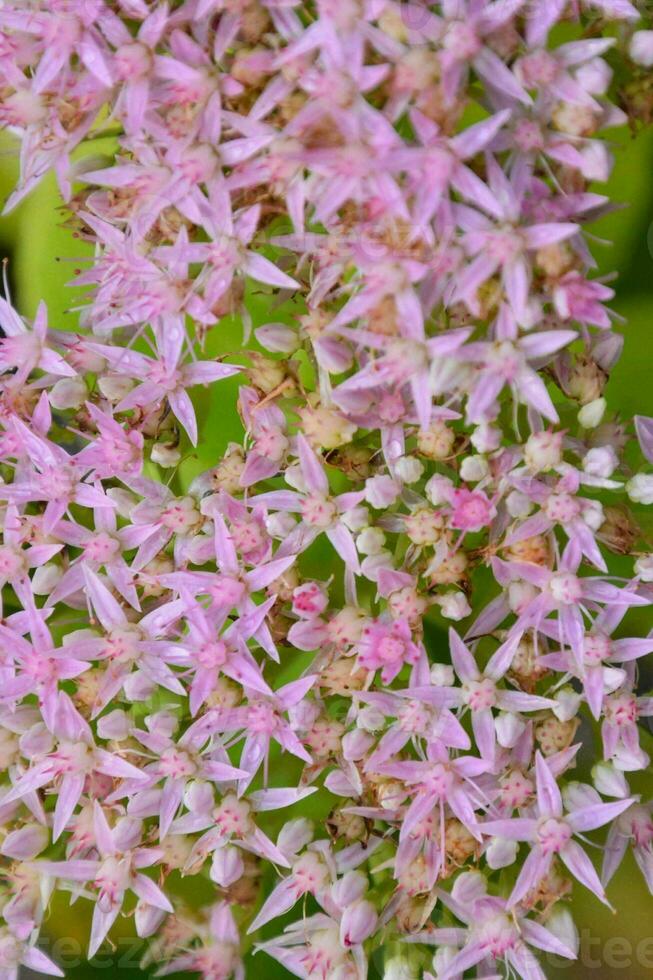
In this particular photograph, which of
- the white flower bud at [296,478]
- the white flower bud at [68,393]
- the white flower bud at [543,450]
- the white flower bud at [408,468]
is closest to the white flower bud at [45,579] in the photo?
the white flower bud at [68,393]

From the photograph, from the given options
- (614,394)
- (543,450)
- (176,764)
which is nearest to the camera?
(543,450)

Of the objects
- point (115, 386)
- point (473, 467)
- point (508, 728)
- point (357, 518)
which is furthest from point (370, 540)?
point (115, 386)

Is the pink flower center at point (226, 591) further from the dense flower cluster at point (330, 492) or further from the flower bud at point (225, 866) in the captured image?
the flower bud at point (225, 866)

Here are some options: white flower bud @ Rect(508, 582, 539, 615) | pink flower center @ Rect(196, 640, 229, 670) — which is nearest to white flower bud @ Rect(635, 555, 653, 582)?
white flower bud @ Rect(508, 582, 539, 615)

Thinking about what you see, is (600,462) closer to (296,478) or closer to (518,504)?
(518,504)

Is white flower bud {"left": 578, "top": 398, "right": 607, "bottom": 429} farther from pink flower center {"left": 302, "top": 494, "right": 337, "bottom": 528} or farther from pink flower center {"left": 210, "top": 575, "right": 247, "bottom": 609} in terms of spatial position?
pink flower center {"left": 210, "top": 575, "right": 247, "bottom": 609}

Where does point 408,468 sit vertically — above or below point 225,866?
above

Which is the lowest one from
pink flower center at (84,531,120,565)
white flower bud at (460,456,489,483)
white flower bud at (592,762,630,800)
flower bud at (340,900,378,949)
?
flower bud at (340,900,378,949)
